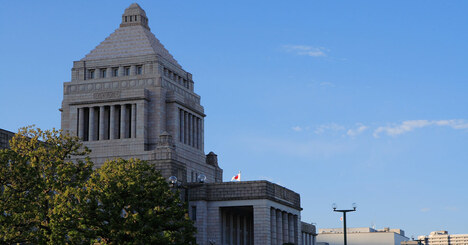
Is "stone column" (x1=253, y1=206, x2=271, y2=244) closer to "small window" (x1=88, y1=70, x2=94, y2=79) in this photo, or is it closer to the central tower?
the central tower

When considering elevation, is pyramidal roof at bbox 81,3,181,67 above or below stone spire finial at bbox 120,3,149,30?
below

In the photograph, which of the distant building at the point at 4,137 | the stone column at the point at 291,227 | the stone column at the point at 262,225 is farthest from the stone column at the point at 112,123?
the distant building at the point at 4,137

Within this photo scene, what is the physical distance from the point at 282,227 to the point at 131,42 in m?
44.3

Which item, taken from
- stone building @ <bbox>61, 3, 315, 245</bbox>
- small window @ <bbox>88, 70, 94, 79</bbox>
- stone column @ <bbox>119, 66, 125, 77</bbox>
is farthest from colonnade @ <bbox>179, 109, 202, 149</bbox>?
small window @ <bbox>88, 70, 94, 79</bbox>

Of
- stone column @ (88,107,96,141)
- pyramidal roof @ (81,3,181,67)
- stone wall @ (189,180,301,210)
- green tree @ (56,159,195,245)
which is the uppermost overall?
pyramidal roof @ (81,3,181,67)

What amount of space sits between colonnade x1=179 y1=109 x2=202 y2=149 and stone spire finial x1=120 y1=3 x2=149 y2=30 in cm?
1867

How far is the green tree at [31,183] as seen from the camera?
6234cm

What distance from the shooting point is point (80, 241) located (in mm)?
65375

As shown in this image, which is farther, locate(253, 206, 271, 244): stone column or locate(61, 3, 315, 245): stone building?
locate(61, 3, 315, 245): stone building

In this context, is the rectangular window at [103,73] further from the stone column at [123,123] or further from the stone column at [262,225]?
the stone column at [262,225]

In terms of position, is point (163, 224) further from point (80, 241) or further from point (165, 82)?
point (165, 82)

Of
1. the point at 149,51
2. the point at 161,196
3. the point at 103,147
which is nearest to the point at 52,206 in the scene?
the point at 161,196

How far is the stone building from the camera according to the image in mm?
116125

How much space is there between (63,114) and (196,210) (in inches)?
1516
